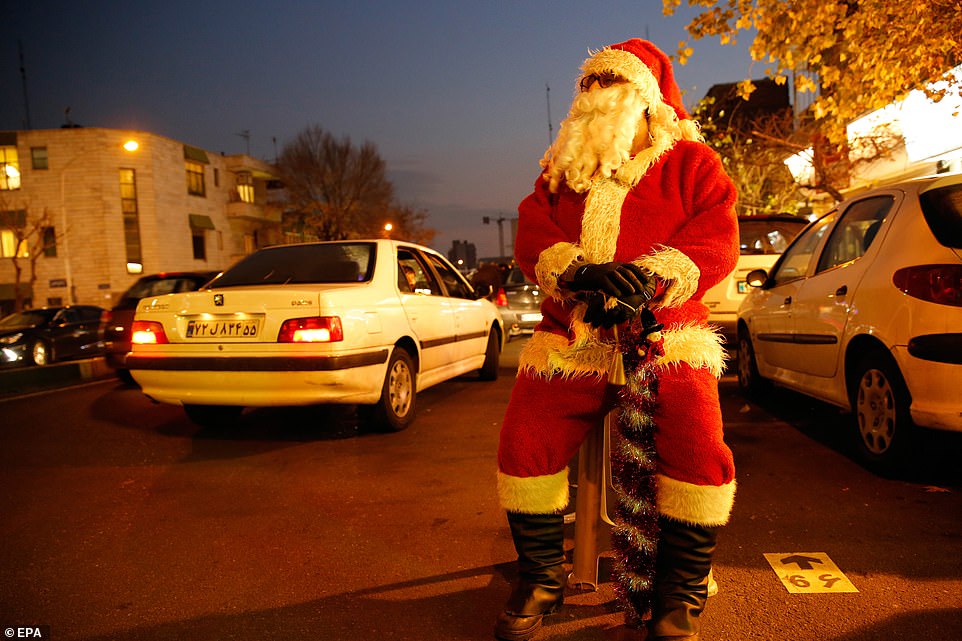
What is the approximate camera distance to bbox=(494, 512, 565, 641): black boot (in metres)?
2.34

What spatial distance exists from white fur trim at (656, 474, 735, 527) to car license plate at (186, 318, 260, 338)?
3.61m

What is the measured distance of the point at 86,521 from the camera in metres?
3.78

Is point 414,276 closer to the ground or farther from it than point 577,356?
farther from it

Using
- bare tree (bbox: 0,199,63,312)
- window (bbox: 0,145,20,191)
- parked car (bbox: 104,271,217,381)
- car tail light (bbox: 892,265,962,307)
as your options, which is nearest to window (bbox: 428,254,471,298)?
parked car (bbox: 104,271,217,381)

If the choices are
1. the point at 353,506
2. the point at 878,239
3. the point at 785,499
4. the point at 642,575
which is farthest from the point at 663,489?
the point at 878,239

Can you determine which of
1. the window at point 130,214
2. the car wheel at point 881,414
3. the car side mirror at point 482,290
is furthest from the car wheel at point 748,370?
the window at point 130,214

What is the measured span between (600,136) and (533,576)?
1480mm

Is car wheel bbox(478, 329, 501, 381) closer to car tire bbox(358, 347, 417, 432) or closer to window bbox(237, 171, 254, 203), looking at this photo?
car tire bbox(358, 347, 417, 432)

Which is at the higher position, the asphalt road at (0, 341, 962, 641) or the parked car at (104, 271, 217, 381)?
the parked car at (104, 271, 217, 381)

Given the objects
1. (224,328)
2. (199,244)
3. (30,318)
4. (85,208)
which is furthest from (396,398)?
(199,244)

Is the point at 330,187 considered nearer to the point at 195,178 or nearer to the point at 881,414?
the point at 195,178

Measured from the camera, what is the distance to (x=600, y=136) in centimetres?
236

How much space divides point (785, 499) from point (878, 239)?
1600mm

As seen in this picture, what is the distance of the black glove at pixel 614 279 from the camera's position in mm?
2064
